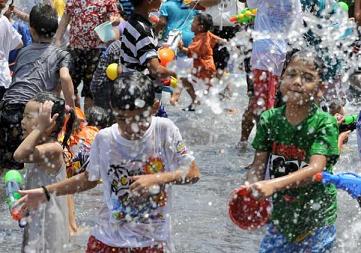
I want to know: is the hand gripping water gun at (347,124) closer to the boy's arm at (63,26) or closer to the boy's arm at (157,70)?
the boy's arm at (157,70)

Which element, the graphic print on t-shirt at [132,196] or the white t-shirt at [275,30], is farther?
the white t-shirt at [275,30]

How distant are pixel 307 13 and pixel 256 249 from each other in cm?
319

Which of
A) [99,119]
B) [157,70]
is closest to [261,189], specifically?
[157,70]

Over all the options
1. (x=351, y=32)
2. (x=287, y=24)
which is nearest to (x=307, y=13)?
(x=287, y=24)

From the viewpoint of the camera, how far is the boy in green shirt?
13.5 feet

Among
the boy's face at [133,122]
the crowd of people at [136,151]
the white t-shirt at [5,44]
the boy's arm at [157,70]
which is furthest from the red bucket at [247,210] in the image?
the white t-shirt at [5,44]

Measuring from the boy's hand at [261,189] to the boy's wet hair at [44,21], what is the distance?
11.0 feet

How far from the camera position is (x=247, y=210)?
3.97 metres

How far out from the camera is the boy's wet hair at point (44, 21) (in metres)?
6.65

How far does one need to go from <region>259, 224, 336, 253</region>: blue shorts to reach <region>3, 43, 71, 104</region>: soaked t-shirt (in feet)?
9.29

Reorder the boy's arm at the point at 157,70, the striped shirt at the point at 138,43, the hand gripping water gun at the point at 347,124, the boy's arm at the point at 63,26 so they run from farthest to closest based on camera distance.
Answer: the boy's arm at the point at 63,26, the striped shirt at the point at 138,43, the boy's arm at the point at 157,70, the hand gripping water gun at the point at 347,124

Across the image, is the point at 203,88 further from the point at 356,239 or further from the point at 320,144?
the point at 320,144

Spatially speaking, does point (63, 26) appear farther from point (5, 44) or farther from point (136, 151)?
point (136, 151)

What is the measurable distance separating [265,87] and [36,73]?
85.7 inches
